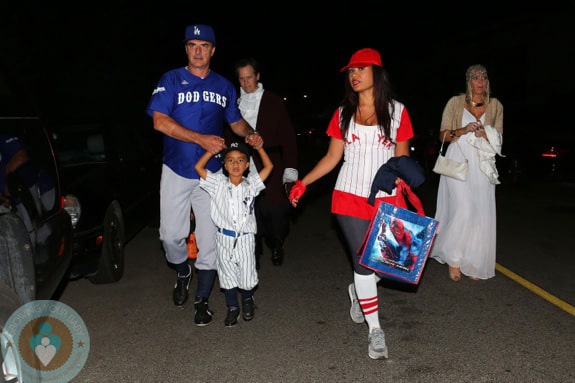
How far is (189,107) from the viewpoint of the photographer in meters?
4.46

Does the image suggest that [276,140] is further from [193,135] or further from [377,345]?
[377,345]

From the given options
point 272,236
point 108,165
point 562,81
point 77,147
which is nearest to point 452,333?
point 272,236

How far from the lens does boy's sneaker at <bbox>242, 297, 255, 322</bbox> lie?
464 cm

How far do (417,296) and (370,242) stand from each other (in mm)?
1630

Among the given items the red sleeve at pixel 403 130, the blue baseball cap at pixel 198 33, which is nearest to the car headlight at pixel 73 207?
the blue baseball cap at pixel 198 33

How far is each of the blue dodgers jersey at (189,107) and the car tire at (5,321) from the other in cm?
195

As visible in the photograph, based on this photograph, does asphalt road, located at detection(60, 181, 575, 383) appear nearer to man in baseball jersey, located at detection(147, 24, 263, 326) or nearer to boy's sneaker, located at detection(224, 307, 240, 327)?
boy's sneaker, located at detection(224, 307, 240, 327)

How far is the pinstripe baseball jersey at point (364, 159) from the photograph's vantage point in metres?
3.94

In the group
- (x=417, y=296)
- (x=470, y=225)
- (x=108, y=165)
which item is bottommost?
(x=417, y=296)

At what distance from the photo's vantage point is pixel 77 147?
6.13m

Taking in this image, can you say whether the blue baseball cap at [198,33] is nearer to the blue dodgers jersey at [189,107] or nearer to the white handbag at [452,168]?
the blue dodgers jersey at [189,107]

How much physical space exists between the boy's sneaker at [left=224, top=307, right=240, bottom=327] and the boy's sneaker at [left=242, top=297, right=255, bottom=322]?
0.08 m

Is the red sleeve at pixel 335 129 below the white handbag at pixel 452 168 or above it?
above

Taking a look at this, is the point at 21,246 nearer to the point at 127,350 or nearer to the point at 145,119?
the point at 127,350
